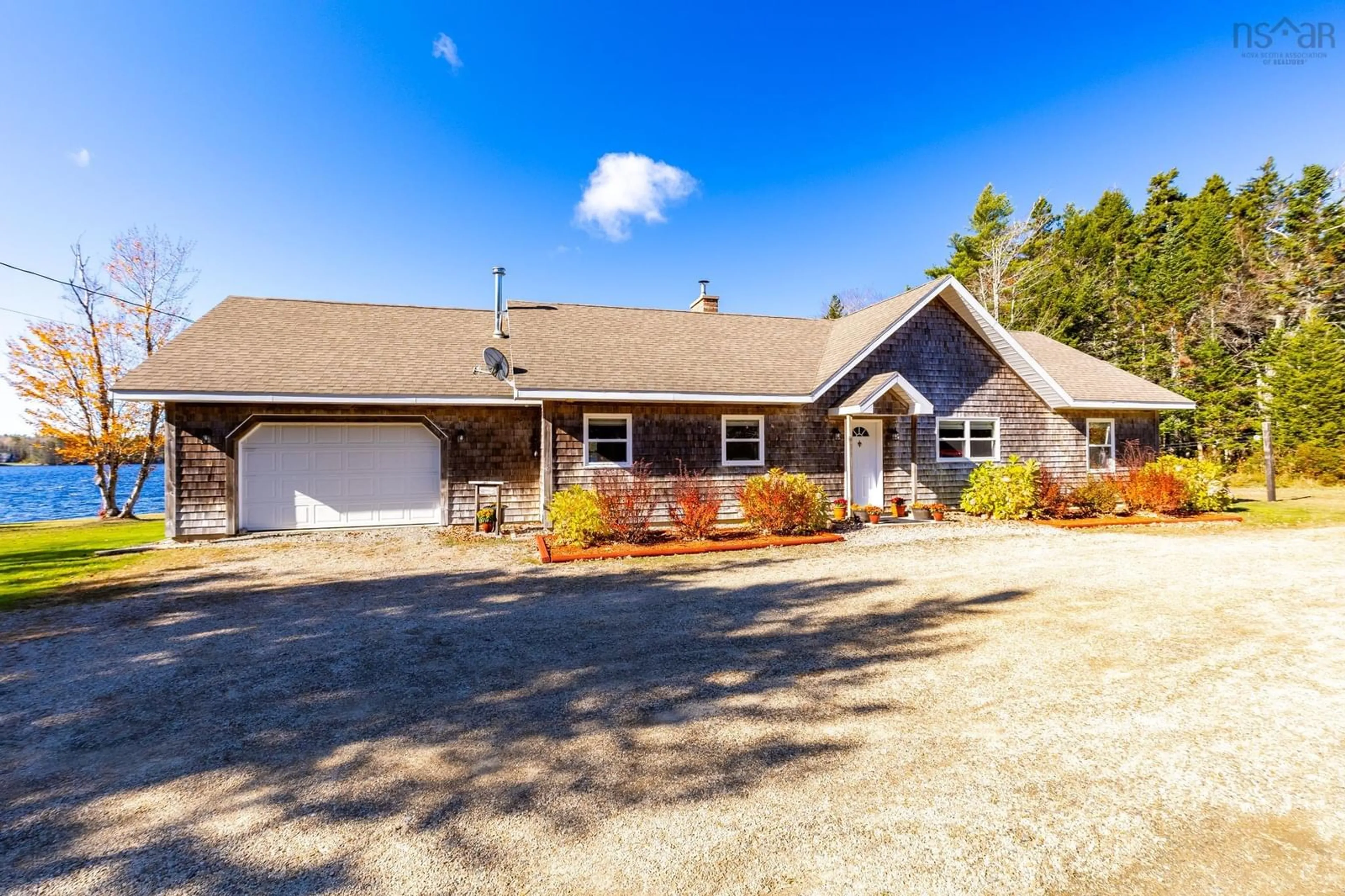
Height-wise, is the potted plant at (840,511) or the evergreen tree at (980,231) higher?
the evergreen tree at (980,231)

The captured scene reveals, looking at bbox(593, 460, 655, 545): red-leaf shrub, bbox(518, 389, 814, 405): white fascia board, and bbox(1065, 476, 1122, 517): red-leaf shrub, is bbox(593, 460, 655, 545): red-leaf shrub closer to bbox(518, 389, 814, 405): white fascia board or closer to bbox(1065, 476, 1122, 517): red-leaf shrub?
bbox(518, 389, 814, 405): white fascia board

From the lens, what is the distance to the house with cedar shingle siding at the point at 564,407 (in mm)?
12367

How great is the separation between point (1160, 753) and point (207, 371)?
52.6 ft

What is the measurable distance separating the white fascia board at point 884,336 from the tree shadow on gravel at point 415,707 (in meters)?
7.21

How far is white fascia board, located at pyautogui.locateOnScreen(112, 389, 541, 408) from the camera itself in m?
11.3

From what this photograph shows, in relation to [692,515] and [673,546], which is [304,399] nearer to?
[673,546]

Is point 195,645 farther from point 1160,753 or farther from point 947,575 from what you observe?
point 947,575

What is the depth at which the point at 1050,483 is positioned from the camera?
1405cm

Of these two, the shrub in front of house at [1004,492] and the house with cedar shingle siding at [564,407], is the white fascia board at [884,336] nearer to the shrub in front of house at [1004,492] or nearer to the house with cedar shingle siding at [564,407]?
the house with cedar shingle siding at [564,407]

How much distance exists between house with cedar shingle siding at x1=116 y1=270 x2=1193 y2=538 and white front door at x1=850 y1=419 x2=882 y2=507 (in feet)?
0.16

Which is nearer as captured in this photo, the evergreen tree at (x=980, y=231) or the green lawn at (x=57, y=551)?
the green lawn at (x=57, y=551)

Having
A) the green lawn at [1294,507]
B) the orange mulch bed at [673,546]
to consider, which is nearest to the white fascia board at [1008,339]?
the green lawn at [1294,507]

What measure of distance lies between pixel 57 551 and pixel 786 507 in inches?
586

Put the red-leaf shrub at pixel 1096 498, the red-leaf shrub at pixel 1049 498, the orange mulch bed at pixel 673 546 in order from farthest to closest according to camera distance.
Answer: the red-leaf shrub at pixel 1096 498 < the red-leaf shrub at pixel 1049 498 < the orange mulch bed at pixel 673 546
